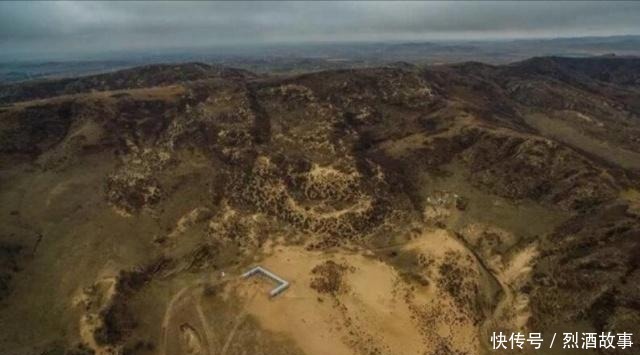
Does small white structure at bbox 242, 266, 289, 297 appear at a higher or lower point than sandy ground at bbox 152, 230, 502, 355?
higher

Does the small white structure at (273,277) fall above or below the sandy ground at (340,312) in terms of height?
Result: above

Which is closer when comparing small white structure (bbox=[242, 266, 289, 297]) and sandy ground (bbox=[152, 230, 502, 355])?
sandy ground (bbox=[152, 230, 502, 355])

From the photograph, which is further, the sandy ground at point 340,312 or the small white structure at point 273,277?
the small white structure at point 273,277

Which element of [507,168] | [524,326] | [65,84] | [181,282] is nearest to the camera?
[524,326]

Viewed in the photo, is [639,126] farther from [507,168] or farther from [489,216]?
[489,216]

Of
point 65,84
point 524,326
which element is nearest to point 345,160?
point 524,326

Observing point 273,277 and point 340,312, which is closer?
point 340,312

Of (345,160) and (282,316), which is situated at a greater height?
(345,160)

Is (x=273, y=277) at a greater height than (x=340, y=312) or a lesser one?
greater
